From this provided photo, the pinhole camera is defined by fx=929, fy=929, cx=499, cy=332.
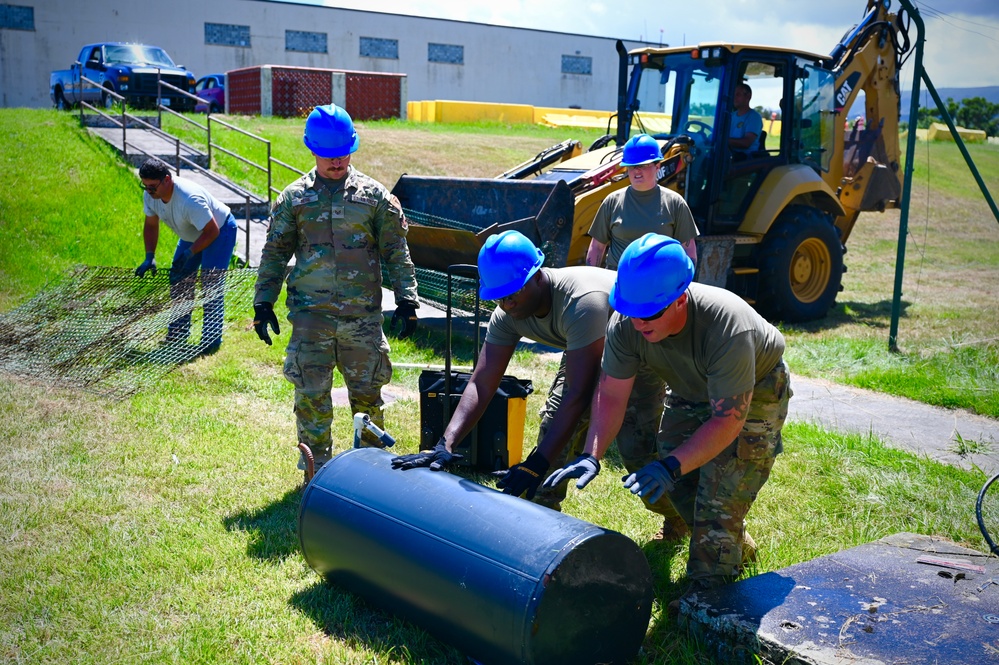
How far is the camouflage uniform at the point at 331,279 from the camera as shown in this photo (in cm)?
501

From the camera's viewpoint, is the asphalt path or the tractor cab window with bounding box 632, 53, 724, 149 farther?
the tractor cab window with bounding box 632, 53, 724, 149

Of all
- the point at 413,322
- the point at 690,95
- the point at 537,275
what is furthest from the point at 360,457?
the point at 690,95

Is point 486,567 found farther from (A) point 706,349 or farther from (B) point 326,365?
(B) point 326,365

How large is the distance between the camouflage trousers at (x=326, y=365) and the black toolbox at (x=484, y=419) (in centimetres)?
43

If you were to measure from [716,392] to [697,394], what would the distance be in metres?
0.42

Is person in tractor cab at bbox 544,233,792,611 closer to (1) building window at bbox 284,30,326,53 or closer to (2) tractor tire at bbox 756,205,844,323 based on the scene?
(2) tractor tire at bbox 756,205,844,323

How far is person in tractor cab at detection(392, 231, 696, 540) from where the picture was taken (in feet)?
12.4

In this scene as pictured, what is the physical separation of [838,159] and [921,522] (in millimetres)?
7314

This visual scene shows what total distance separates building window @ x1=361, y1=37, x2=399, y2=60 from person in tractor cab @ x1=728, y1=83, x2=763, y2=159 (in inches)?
1270

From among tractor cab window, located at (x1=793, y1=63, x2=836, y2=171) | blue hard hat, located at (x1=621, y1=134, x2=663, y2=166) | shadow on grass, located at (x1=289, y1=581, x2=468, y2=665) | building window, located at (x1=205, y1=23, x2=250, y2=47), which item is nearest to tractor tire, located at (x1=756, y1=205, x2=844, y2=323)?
tractor cab window, located at (x1=793, y1=63, x2=836, y2=171)

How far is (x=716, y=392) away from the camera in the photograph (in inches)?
132

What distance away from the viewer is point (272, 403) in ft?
22.6

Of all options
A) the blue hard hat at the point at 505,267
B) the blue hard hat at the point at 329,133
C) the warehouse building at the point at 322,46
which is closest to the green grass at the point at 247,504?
the blue hard hat at the point at 505,267

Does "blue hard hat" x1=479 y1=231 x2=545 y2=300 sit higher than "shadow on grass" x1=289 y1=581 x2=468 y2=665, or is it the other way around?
"blue hard hat" x1=479 y1=231 x2=545 y2=300
